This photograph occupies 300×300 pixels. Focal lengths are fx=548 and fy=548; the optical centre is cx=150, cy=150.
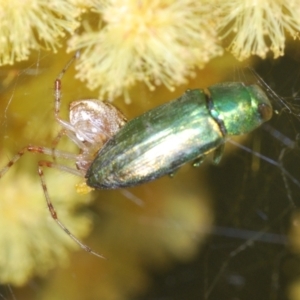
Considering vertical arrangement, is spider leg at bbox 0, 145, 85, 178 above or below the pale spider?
below

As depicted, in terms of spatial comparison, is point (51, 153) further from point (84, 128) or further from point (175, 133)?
point (175, 133)

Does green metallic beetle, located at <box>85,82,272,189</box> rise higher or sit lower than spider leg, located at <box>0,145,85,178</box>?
higher


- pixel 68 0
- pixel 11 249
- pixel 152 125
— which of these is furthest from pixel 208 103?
pixel 11 249

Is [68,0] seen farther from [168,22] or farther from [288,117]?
[288,117]

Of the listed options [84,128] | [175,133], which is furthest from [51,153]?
[175,133]
